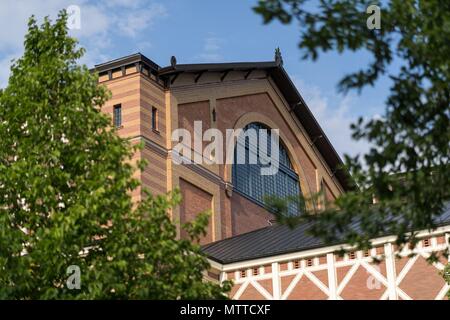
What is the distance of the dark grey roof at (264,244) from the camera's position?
1345 inches

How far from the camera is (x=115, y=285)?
57.8 feet

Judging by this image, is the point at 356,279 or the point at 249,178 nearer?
the point at 356,279

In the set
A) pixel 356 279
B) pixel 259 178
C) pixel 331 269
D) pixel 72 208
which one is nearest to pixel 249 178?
pixel 259 178

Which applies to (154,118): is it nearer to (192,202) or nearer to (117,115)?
(117,115)

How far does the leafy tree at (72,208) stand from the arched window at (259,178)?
77.8ft

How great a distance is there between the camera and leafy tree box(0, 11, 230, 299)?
1817 cm

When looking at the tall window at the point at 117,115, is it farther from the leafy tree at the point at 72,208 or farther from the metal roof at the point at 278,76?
the leafy tree at the point at 72,208

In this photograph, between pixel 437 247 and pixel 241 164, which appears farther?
pixel 241 164

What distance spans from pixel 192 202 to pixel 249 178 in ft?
21.9

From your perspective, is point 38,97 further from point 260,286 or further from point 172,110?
point 172,110

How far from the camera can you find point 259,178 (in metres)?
46.7
